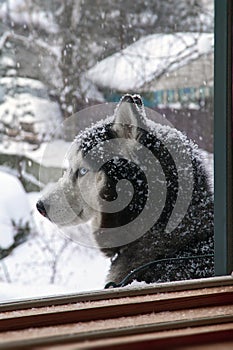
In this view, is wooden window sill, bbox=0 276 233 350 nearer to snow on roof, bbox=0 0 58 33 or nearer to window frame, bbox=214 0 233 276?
window frame, bbox=214 0 233 276

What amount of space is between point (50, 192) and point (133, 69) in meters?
0.40

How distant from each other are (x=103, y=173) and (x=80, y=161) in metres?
0.06

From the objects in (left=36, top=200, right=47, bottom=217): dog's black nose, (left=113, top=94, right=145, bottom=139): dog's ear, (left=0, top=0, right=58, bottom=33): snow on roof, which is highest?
(left=0, top=0, right=58, bottom=33): snow on roof

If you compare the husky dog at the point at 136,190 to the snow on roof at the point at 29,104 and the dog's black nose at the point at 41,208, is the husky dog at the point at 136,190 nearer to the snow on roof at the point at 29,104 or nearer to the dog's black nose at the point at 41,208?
the dog's black nose at the point at 41,208

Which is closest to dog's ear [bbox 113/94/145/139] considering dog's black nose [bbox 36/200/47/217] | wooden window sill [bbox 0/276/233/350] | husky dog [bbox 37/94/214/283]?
husky dog [bbox 37/94/214/283]

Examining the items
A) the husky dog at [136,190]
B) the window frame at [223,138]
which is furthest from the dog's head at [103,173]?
the window frame at [223,138]

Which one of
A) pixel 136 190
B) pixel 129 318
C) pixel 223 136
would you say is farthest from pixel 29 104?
pixel 129 318

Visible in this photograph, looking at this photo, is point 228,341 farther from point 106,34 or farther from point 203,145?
point 106,34

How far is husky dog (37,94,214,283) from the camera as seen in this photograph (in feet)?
4.06

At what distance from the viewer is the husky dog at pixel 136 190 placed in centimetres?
124

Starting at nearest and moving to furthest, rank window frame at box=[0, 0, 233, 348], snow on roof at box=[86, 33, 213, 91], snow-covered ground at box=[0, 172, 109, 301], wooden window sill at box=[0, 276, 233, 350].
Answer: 1. wooden window sill at box=[0, 276, 233, 350]
2. window frame at box=[0, 0, 233, 348]
3. snow-covered ground at box=[0, 172, 109, 301]
4. snow on roof at box=[86, 33, 213, 91]

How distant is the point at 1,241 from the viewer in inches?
47.7

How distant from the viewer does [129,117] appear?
1.24 m

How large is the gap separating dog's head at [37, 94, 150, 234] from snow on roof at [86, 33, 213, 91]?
0.10 meters
